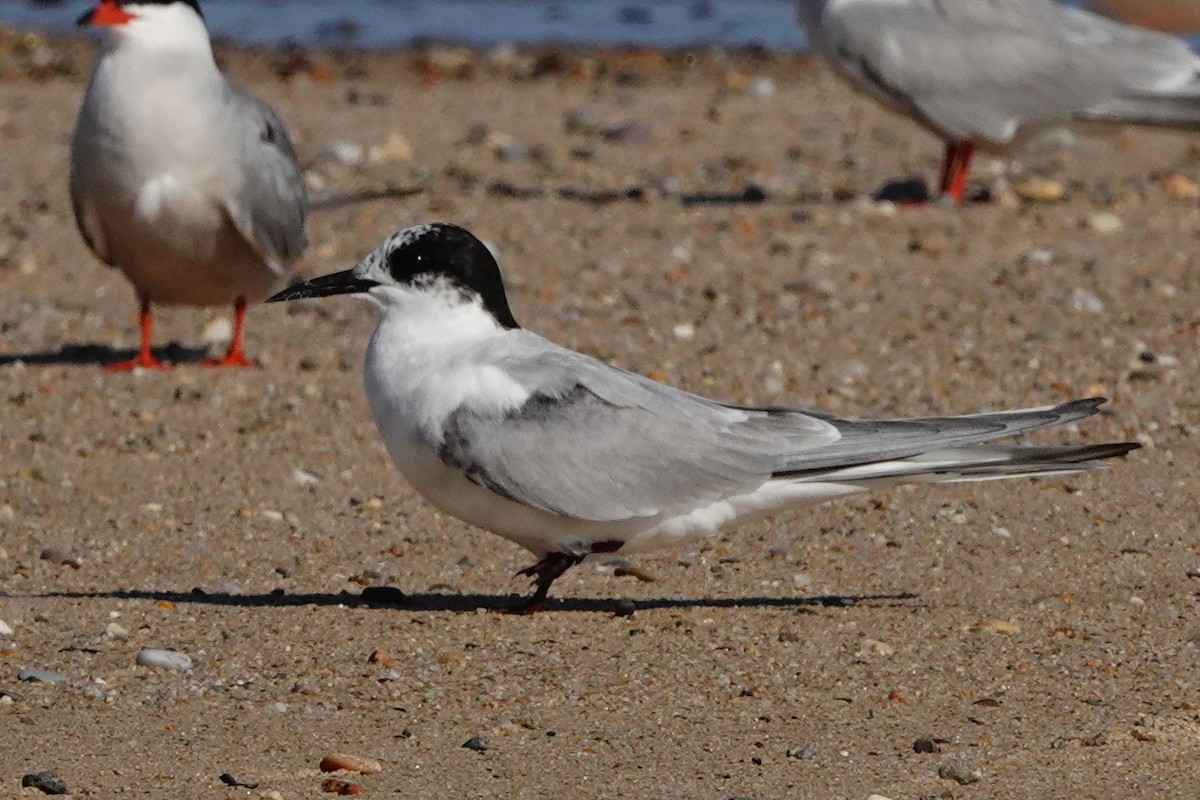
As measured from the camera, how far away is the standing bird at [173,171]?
7117 mm

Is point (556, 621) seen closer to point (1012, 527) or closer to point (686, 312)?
point (1012, 527)

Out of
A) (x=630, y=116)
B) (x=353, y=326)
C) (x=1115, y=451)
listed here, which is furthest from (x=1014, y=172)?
(x=1115, y=451)

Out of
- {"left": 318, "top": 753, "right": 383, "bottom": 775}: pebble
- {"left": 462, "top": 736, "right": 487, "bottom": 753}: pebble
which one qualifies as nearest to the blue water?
{"left": 462, "top": 736, "right": 487, "bottom": 753}: pebble

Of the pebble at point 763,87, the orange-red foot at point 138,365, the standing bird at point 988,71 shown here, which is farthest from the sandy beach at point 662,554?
the pebble at point 763,87

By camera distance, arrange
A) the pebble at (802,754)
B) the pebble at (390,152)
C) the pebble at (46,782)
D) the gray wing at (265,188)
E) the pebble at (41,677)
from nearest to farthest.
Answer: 1. the pebble at (46,782)
2. the pebble at (802,754)
3. the pebble at (41,677)
4. the gray wing at (265,188)
5. the pebble at (390,152)

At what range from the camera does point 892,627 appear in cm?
479

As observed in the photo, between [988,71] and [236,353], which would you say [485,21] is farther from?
[236,353]

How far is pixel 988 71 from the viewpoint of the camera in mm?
9570

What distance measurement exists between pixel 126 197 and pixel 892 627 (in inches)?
134

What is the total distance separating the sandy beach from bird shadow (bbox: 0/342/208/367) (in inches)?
1.2

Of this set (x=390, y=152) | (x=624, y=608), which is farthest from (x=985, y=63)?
(x=624, y=608)

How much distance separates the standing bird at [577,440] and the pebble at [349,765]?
93 cm

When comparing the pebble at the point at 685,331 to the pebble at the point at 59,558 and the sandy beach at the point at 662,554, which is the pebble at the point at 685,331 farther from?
the pebble at the point at 59,558

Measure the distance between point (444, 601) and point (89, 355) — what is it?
300 cm
